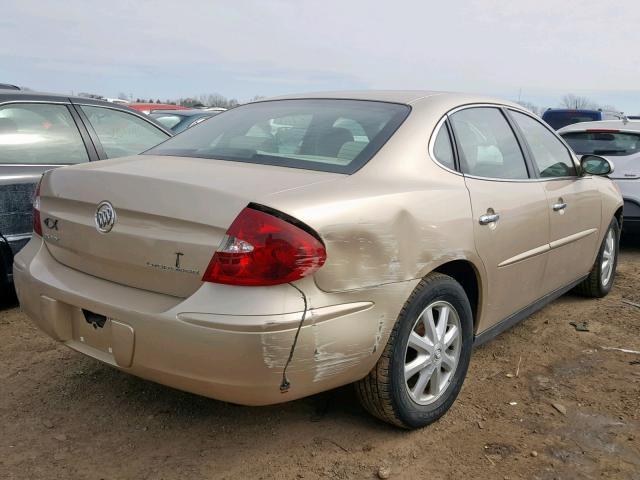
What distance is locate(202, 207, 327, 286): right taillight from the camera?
2062 mm

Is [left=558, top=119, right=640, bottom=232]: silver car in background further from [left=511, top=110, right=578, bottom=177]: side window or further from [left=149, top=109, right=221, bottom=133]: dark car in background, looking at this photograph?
[left=149, top=109, right=221, bottom=133]: dark car in background

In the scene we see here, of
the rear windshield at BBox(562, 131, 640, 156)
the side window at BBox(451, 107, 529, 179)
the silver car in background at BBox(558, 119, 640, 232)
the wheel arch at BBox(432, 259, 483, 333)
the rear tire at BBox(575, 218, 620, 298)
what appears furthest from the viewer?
the rear windshield at BBox(562, 131, 640, 156)

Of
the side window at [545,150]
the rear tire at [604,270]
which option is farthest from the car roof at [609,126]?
the side window at [545,150]

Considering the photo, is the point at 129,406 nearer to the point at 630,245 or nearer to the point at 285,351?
the point at 285,351

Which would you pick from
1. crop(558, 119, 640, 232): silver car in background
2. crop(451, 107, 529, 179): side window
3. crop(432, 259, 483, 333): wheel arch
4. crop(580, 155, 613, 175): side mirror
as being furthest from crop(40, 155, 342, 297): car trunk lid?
crop(558, 119, 640, 232): silver car in background

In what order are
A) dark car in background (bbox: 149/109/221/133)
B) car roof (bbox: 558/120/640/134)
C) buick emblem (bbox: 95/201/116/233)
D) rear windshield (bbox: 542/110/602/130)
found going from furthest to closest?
rear windshield (bbox: 542/110/602/130) → dark car in background (bbox: 149/109/221/133) → car roof (bbox: 558/120/640/134) → buick emblem (bbox: 95/201/116/233)

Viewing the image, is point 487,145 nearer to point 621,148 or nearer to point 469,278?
point 469,278

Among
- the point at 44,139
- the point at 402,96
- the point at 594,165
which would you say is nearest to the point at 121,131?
the point at 44,139

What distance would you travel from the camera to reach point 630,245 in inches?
276

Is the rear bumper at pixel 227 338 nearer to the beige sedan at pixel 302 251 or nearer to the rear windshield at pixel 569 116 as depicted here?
the beige sedan at pixel 302 251

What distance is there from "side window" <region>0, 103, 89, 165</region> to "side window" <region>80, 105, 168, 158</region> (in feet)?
0.63

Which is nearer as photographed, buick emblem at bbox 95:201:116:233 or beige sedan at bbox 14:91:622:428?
beige sedan at bbox 14:91:622:428

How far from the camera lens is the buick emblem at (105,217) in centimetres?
236

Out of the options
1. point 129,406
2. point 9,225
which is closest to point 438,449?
point 129,406
